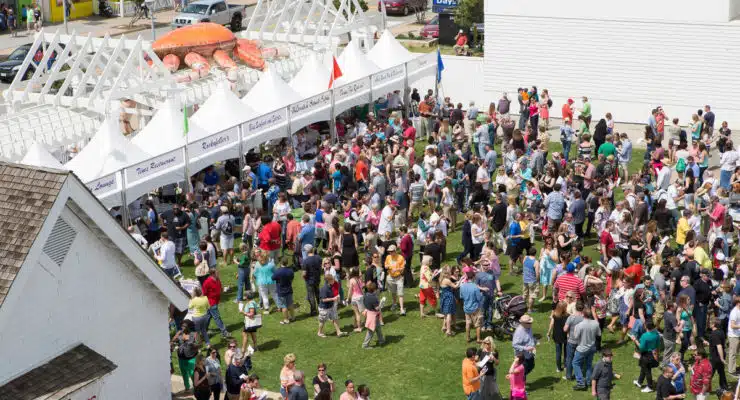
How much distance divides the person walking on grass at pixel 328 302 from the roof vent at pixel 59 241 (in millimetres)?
6586

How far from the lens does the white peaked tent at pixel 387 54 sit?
3572cm

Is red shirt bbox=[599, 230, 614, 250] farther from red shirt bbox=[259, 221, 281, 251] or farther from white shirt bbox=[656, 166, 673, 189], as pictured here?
red shirt bbox=[259, 221, 281, 251]

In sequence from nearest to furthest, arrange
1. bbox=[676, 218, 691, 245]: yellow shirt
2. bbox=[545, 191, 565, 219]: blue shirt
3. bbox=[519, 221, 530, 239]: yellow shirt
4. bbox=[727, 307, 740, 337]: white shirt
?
bbox=[727, 307, 740, 337]: white shirt, bbox=[519, 221, 530, 239]: yellow shirt, bbox=[676, 218, 691, 245]: yellow shirt, bbox=[545, 191, 565, 219]: blue shirt

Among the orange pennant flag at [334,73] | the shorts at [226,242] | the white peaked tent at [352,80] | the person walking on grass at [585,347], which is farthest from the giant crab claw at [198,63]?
the person walking on grass at [585,347]

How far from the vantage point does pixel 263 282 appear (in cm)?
2153

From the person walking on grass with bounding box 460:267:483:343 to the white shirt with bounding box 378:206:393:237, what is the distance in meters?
3.90

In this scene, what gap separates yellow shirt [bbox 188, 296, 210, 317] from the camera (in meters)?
19.9

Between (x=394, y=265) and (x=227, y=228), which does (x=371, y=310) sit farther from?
(x=227, y=228)

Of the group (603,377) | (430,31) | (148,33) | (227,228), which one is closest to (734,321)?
(603,377)

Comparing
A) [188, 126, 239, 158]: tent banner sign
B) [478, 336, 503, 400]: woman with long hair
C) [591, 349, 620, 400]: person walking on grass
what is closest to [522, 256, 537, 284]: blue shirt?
[591, 349, 620, 400]: person walking on grass

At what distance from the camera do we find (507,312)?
2059 cm

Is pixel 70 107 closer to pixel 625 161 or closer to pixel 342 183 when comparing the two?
pixel 342 183

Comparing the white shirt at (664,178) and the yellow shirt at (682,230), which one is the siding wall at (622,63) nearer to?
the white shirt at (664,178)

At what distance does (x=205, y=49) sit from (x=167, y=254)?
536 inches
